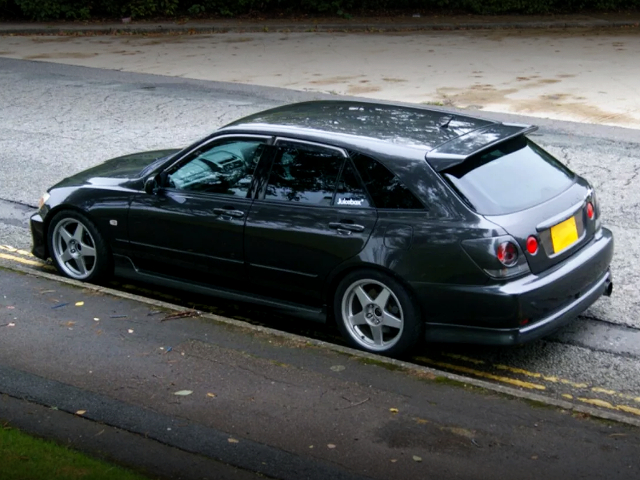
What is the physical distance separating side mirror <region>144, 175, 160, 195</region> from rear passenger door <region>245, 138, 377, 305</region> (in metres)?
0.90

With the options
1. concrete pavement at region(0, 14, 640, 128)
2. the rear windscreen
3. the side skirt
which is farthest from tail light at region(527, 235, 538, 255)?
concrete pavement at region(0, 14, 640, 128)

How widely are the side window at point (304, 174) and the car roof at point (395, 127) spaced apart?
0.13m

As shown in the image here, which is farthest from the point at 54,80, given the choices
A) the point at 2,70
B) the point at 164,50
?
the point at 164,50

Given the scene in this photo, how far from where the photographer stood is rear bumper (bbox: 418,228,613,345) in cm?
577

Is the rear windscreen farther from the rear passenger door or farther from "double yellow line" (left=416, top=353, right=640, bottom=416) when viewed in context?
"double yellow line" (left=416, top=353, right=640, bottom=416)

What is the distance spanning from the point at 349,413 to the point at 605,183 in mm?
5912

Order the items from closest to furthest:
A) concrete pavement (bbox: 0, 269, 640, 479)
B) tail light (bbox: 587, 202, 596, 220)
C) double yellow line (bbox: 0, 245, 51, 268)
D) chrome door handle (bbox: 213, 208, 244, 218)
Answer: concrete pavement (bbox: 0, 269, 640, 479) < tail light (bbox: 587, 202, 596, 220) < chrome door handle (bbox: 213, 208, 244, 218) < double yellow line (bbox: 0, 245, 51, 268)

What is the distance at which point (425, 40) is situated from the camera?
22.1 meters

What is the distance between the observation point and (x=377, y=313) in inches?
247

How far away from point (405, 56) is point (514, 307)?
1469cm

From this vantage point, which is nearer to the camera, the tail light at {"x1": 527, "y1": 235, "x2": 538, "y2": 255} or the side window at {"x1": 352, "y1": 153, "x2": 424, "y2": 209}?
the tail light at {"x1": 527, "y1": 235, "x2": 538, "y2": 255}

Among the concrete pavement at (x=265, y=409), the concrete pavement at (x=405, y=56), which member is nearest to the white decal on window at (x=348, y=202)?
the concrete pavement at (x=265, y=409)

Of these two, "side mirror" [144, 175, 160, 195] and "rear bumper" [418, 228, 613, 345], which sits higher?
"side mirror" [144, 175, 160, 195]

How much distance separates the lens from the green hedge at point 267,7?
2519cm
